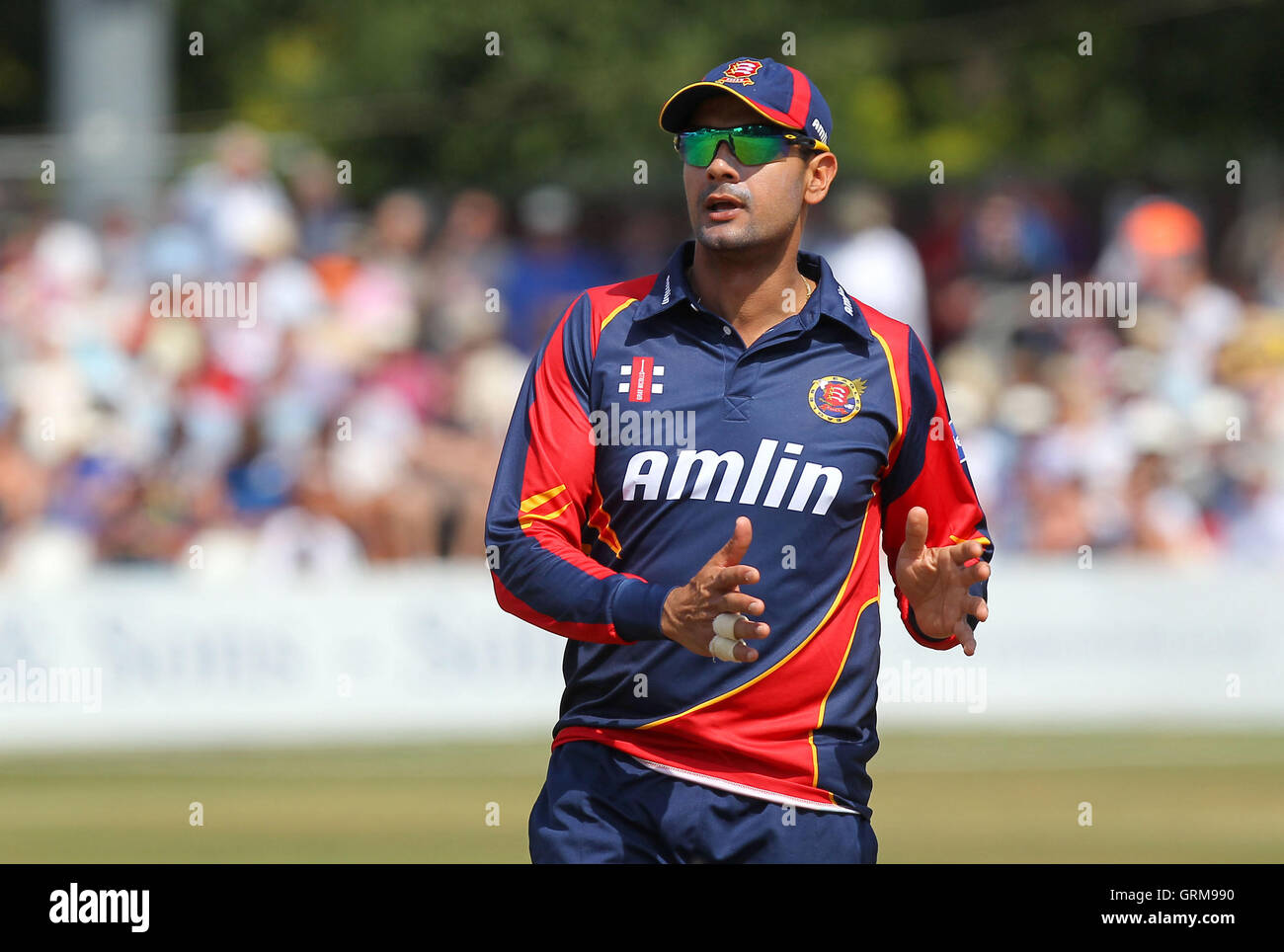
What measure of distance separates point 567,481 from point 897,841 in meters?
6.08

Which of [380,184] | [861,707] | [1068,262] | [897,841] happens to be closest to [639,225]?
[1068,262]

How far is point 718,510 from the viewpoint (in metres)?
5.00

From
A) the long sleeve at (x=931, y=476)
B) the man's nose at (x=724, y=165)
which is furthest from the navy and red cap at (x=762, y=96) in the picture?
the long sleeve at (x=931, y=476)

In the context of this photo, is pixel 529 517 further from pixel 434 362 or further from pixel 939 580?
pixel 434 362

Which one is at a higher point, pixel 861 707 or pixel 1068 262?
pixel 1068 262

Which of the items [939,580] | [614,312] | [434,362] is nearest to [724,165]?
[614,312]

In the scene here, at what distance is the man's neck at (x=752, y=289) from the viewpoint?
5.24m

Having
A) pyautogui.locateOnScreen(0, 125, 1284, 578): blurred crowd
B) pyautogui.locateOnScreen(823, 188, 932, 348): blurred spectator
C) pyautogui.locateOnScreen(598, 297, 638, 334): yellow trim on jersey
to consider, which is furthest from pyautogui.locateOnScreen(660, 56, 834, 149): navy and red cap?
pyautogui.locateOnScreen(823, 188, 932, 348): blurred spectator

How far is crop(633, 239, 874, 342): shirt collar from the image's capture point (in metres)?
5.19

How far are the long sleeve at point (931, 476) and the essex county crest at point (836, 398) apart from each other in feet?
0.53

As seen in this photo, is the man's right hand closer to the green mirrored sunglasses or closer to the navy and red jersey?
the navy and red jersey

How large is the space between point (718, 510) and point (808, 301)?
62cm
